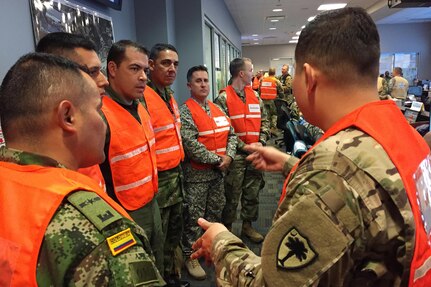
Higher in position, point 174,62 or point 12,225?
point 174,62

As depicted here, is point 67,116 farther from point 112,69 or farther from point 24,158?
point 112,69

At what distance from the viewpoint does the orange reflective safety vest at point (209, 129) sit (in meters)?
2.45

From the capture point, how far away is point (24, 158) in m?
0.65

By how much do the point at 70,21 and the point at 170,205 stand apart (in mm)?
1223

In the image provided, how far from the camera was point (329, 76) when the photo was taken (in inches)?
29.8

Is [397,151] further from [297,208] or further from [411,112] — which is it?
[411,112]

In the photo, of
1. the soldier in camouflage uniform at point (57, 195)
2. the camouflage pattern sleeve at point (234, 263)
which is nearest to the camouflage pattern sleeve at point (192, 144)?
the camouflage pattern sleeve at point (234, 263)

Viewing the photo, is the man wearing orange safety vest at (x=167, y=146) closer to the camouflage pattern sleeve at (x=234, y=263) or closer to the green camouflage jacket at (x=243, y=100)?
the green camouflage jacket at (x=243, y=100)

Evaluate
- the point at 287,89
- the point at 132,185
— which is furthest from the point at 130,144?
the point at 287,89

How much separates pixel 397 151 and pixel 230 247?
483mm

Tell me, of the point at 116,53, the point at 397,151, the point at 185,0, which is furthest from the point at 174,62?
the point at 397,151

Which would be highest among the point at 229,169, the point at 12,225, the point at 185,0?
the point at 185,0

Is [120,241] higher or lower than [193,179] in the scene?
higher

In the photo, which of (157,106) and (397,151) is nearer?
(397,151)
